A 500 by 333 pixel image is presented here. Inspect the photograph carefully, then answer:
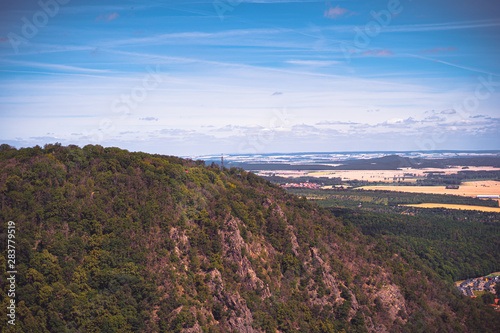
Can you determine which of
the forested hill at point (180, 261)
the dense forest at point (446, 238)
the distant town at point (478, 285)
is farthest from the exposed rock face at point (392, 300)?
the dense forest at point (446, 238)

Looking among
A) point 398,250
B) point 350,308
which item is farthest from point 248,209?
point 398,250

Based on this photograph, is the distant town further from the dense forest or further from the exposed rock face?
the exposed rock face

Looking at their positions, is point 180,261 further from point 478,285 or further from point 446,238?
point 446,238

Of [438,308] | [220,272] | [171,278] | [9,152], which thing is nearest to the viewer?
[171,278]

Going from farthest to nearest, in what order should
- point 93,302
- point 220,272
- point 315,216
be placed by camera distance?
point 315,216 < point 220,272 < point 93,302

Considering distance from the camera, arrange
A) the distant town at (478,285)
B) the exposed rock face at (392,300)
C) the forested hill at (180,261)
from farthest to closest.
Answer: the distant town at (478,285) → the exposed rock face at (392,300) → the forested hill at (180,261)

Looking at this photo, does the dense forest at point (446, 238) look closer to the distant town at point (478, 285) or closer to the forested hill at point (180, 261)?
the distant town at point (478, 285)

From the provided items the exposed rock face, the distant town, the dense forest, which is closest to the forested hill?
the exposed rock face

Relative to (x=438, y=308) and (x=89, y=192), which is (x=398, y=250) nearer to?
(x=438, y=308)
